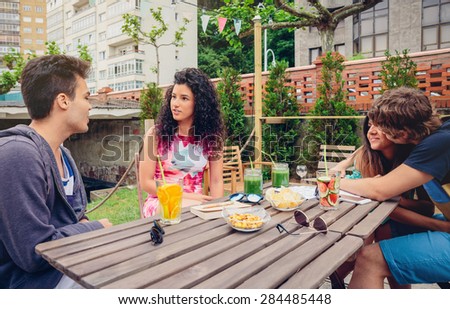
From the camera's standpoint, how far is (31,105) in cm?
124

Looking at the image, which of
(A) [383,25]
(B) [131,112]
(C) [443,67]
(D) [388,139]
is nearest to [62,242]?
(D) [388,139]

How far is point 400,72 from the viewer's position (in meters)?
4.59

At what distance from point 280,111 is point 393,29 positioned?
8.92 metres

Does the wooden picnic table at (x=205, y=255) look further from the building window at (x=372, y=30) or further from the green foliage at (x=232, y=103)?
the building window at (x=372, y=30)

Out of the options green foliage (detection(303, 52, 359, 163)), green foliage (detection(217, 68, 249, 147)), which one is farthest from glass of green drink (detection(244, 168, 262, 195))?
green foliage (detection(217, 68, 249, 147))

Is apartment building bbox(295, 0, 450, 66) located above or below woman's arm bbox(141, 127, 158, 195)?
above

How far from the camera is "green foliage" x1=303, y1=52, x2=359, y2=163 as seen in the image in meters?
5.30

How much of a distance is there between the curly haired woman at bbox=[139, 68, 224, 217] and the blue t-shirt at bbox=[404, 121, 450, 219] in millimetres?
1130

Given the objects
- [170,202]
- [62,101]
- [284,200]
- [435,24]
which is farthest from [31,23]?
[435,24]

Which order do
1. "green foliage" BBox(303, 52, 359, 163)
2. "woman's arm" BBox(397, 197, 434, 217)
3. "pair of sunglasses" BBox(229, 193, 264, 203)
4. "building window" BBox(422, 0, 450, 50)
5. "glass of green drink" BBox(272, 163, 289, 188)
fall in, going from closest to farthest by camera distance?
1. "pair of sunglasses" BBox(229, 193, 264, 203)
2. "woman's arm" BBox(397, 197, 434, 217)
3. "glass of green drink" BBox(272, 163, 289, 188)
4. "green foliage" BBox(303, 52, 359, 163)
5. "building window" BBox(422, 0, 450, 50)

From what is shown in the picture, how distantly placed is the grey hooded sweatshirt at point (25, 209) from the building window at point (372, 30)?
13775mm

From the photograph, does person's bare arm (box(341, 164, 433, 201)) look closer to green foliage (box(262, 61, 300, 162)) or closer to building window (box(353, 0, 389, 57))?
green foliage (box(262, 61, 300, 162))

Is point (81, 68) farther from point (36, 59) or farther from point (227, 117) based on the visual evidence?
point (227, 117)

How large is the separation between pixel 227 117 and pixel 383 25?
9485 millimetres
